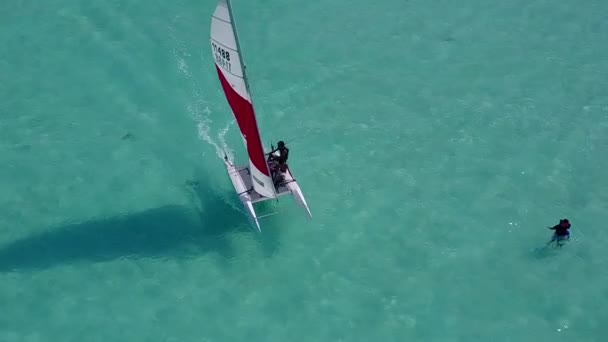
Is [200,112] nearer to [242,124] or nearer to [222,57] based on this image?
[242,124]

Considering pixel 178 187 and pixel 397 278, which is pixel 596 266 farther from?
pixel 178 187

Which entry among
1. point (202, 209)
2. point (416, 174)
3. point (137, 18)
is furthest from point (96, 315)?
point (137, 18)

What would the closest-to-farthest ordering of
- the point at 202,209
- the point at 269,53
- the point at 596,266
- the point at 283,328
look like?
the point at 283,328, the point at 596,266, the point at 202,209, the point at 269,53

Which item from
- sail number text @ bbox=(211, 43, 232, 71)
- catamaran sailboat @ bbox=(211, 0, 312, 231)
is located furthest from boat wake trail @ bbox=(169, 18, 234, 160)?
sail number text @ bbox=(211, 43, 232, 71)

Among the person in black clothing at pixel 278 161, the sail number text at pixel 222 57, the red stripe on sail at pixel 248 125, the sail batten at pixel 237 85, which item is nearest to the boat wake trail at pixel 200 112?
the person in black clothing at pixel 278 161

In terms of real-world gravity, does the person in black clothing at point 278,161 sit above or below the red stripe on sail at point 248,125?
below

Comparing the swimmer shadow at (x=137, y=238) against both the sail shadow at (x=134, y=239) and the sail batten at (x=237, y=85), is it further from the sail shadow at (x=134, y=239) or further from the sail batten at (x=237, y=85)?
the sail batten at (x=237, y=85)
